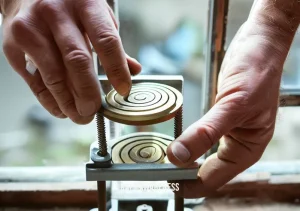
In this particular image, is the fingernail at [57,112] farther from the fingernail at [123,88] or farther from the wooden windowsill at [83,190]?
the wooden windowsill at [83,190]

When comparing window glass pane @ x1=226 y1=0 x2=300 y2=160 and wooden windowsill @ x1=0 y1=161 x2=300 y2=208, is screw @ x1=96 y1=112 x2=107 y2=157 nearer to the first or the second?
wooden windowsill @ x1=0 y1=161 x2=300 y2=208

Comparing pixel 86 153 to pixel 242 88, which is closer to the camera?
pixel 242 88

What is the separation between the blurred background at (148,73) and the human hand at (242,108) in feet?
0.88

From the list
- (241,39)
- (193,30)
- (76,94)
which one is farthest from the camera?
(193,30)

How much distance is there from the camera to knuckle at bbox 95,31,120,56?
1.96 feet

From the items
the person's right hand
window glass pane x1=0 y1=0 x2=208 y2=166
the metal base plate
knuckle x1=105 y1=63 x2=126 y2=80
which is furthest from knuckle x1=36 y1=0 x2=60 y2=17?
window glass pane x1=0 y1=0 x2=208 y2=166

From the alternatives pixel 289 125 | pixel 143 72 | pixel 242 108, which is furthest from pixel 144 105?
pixel 289 125

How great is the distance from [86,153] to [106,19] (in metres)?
0.56

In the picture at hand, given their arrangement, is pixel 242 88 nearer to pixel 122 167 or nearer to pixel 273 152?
pixel 122 167

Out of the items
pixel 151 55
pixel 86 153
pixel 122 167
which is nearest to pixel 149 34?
pixel 151 55

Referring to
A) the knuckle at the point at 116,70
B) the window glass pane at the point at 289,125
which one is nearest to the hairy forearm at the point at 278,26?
the knuckle at the point at 116,70

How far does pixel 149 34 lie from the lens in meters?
1.02

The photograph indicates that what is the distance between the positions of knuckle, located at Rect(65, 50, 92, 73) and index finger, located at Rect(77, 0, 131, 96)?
0.08 feet

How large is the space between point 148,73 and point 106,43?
0.45 m
